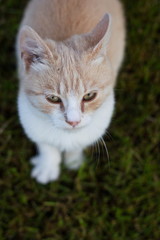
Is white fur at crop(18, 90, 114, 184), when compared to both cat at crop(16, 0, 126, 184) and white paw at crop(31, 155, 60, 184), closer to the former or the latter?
cat at crop(16, 0, 126, 184)

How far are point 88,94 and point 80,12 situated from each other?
23.5 inches

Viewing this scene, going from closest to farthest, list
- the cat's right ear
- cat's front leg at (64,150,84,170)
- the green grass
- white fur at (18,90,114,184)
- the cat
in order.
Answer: the cat's right ear < the cat < white fur at (18,90,114,184) < the green grass < cat's front leg at (64,150,84,170)

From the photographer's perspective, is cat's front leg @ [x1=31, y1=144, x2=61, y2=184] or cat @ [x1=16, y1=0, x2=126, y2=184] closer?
cat @ [x1=16, y1=0, x2=126, y2=184]

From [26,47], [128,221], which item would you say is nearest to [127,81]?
[128,221]

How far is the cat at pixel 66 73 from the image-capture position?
5.18 feet

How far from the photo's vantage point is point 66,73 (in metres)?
1.60

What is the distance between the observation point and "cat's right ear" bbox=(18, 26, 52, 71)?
1.48 metres

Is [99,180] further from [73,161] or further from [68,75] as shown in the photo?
[68,75]

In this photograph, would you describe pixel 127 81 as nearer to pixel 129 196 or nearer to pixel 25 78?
pixel 129 196

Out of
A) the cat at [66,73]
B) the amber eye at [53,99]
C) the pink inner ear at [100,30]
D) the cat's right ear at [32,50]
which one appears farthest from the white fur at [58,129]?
the pink inner ear at [100,30]

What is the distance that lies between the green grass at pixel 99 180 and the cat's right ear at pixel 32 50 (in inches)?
38.5

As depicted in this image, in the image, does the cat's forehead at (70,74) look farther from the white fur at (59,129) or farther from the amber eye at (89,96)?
the white fur at (59,129)

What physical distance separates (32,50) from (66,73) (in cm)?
19

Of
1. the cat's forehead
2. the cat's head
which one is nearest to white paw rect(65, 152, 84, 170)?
Result: the cat's head
